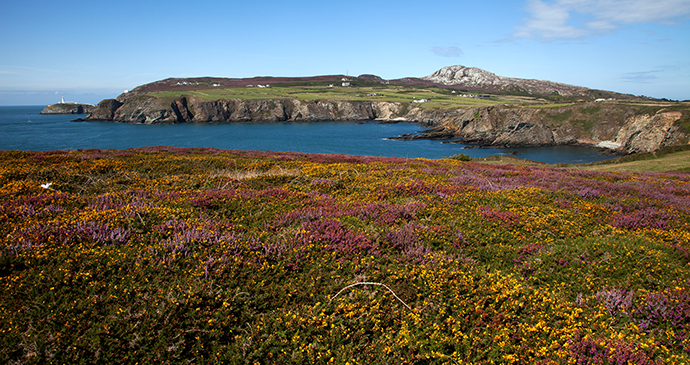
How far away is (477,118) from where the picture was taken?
12862 cm

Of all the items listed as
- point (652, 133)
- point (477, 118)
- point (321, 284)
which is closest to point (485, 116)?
point (477, 118)

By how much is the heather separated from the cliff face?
330 ft

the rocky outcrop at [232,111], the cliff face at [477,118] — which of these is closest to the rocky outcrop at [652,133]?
the cliff face at [477,118]

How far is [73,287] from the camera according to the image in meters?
4.30

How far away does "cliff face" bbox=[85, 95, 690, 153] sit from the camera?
290 ft

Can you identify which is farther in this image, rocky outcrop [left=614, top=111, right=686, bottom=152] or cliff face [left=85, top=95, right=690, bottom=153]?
cliff face [left=85, top=95, right=690, bottom=153]

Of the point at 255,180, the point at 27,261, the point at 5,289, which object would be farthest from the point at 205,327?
the point at 255,180

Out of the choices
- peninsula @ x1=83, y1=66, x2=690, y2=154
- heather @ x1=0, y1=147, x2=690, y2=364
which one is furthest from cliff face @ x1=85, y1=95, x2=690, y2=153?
heather @ x1=0, y1=147, x2=690, y2=364

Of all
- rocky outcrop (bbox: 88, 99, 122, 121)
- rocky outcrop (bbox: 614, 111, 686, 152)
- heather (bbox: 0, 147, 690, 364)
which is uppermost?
rocky outcrop (bbox: 88, 99, 122, 121)

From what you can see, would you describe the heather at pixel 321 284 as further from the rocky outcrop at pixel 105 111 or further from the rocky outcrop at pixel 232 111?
the rocky outcrop at pixel 105 111

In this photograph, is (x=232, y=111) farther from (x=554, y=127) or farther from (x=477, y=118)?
(x=554, y=127)

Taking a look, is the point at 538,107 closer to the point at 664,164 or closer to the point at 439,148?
the point at 439,148

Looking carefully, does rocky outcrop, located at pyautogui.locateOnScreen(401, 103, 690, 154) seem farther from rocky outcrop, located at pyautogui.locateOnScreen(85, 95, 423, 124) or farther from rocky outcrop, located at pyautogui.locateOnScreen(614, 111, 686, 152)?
rocky outcrop, located at pyautogui.locateOnScreen(85, 95, 423, 124)

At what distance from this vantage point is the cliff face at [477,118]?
88.3 m
